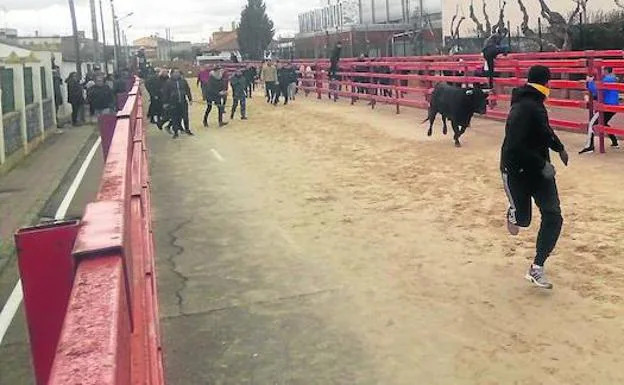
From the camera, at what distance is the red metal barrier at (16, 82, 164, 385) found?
1.49 meters

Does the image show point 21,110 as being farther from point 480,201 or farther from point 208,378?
point 208,378

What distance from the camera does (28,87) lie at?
18953 millimetres

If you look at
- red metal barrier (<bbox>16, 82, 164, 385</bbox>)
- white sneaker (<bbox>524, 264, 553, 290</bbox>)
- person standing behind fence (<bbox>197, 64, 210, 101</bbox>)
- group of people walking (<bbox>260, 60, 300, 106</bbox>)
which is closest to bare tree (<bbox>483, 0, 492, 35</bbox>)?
group of people walking (<bbox>260, 60, 300, 106</bbox>)

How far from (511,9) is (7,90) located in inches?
883

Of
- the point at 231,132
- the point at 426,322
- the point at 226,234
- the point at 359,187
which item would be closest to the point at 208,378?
the point at 426,322

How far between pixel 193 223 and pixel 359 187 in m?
2.38

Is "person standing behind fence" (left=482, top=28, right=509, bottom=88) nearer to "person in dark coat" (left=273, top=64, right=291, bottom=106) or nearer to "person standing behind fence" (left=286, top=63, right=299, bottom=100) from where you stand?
"person in dark coat" (left=273, top=64, right=291, bottom=106)

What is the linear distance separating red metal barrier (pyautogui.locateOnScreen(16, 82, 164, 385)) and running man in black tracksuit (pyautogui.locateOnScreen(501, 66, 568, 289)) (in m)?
3.07

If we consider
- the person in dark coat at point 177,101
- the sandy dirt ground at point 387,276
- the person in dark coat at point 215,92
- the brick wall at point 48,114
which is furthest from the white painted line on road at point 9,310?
the brick wall at point 48,114

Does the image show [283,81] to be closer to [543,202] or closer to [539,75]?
[539,75]

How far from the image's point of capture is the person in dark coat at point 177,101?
1741 centimetres

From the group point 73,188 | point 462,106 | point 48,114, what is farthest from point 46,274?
point 48,114

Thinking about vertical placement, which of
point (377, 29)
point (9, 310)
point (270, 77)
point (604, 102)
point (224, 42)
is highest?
point (224, 42)

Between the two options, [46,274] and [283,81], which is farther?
[283,81]
